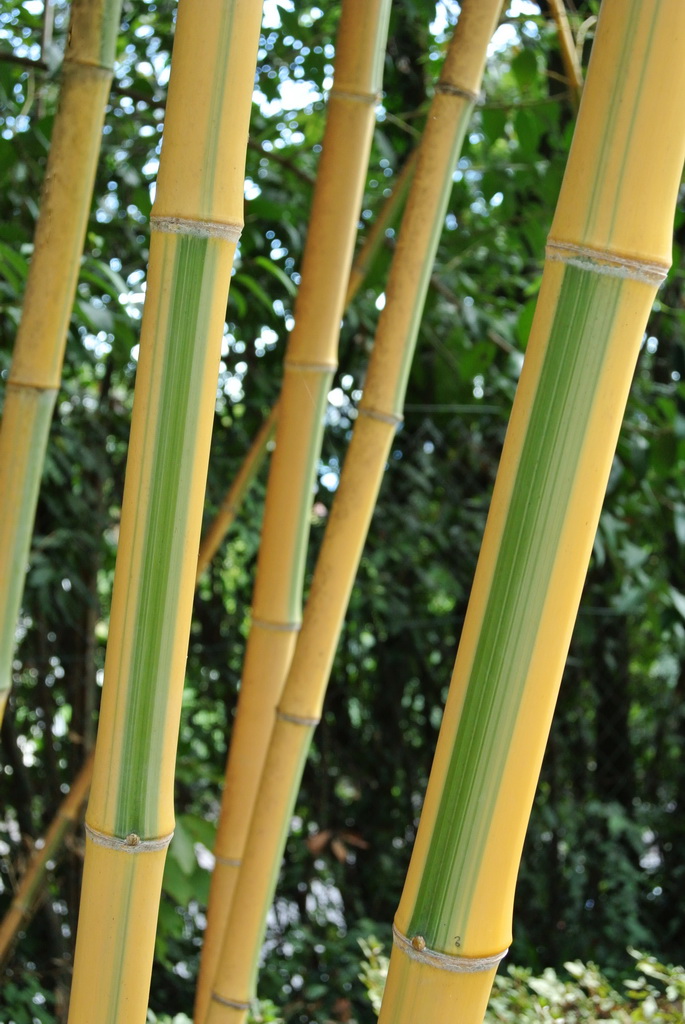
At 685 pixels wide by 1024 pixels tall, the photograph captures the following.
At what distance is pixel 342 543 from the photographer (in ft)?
2.91

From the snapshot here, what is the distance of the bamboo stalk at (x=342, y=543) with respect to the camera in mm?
833

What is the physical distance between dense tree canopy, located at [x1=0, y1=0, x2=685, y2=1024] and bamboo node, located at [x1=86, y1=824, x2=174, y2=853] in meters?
0.57

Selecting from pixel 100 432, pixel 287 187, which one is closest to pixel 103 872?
pixel 287 187

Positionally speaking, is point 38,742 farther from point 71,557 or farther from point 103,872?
point 103,872

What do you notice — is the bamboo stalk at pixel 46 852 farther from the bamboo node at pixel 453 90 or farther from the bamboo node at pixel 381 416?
the bamboo node at pixel 453 90

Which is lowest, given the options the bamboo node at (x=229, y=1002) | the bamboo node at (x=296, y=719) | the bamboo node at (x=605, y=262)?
the bamboo node at (x=229, y=1002)

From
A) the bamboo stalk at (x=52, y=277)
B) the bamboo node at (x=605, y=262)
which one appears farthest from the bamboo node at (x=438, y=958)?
the bamboo stalk at (x=52, y=277)

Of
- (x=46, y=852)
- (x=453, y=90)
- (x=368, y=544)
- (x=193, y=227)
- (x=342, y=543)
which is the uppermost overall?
(x=453, y=90)

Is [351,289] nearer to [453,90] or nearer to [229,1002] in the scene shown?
[453,90]

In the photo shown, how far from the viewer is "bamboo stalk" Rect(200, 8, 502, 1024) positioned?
83 cm

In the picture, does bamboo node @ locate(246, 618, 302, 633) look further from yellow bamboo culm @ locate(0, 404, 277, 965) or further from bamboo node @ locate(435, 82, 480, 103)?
bamboo node @ locate(435, 82, 480, 103)

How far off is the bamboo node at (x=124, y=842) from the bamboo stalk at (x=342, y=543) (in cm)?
29

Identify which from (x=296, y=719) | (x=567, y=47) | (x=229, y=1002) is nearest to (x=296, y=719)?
(x=296, y=719)

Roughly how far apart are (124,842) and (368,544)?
155cm
